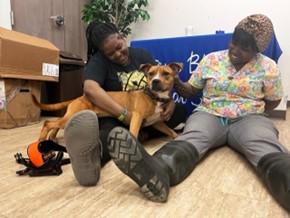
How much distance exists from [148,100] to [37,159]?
0.64 meters

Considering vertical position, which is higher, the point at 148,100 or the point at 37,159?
the point at 148,100

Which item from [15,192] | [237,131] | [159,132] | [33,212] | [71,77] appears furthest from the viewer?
[71,77]

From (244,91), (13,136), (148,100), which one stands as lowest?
(13,136)

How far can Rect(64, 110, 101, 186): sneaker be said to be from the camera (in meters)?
0.92

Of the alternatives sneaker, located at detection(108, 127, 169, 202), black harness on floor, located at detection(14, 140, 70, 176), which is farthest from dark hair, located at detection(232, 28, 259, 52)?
black harness on floor, located at detection(14, 140, 70, 176)

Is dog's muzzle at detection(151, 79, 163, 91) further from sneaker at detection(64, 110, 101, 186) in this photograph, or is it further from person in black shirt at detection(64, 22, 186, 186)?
sneaker at detection(64, 110, 101, 186)

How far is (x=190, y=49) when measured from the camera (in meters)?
2.25

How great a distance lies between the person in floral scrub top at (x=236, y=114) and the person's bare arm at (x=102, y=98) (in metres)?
0.35

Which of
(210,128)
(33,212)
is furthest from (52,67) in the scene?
(33,212)

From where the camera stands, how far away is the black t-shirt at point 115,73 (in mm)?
1567

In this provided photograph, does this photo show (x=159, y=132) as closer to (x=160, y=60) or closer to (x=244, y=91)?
(x=244, y=91)

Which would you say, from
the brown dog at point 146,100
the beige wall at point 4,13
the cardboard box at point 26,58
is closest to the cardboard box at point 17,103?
the cardboard box at point 26,58

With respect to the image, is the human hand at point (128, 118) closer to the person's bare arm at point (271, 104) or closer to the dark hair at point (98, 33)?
the dark hair at point (98, 33)

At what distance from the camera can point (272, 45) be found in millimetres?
2273
